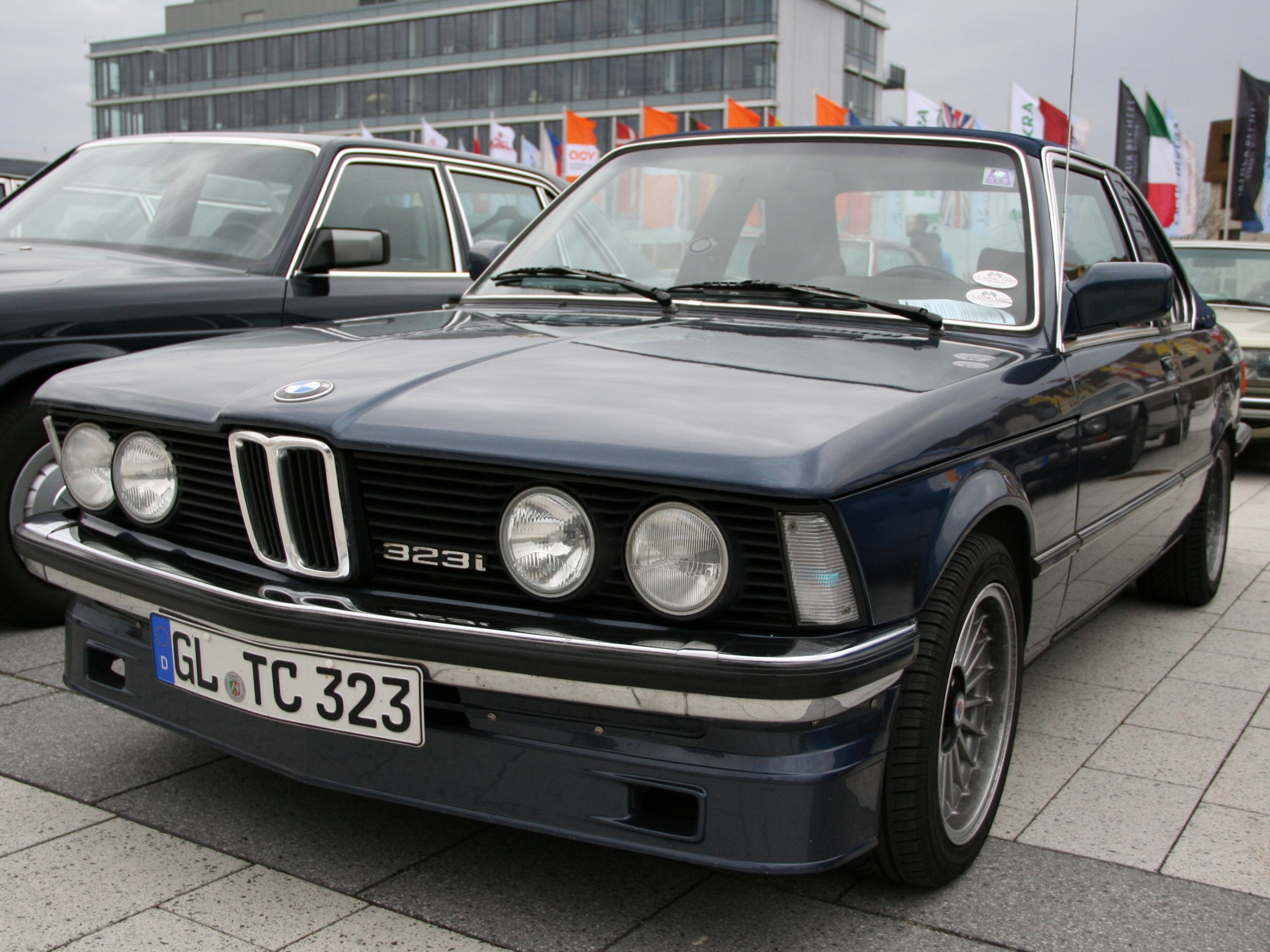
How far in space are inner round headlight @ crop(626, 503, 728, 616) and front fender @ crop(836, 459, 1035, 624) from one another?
228 mm

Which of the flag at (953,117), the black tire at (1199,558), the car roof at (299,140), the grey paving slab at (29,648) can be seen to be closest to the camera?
the grey paving slab at (29,648)

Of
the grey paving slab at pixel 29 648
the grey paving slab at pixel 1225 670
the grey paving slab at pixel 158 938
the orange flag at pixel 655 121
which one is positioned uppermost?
the orange flag at pixel 655 121

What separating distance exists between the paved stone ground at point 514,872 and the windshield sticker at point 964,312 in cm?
119

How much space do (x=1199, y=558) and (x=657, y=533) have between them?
3.64m

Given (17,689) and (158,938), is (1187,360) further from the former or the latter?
(17,689)

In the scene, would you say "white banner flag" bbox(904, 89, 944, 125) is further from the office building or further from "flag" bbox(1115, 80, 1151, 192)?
the office building

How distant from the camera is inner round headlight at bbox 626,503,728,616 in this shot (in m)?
2.11

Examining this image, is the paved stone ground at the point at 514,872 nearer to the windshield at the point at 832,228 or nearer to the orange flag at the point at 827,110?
the windshield at the point at 832,228

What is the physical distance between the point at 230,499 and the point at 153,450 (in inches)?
11.3

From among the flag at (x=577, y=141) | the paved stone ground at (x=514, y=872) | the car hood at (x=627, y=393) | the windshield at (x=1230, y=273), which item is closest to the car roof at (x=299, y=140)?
the car hood at (x=627, y=393)

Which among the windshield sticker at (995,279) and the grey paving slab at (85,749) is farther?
the windshield sticker at (995,279)

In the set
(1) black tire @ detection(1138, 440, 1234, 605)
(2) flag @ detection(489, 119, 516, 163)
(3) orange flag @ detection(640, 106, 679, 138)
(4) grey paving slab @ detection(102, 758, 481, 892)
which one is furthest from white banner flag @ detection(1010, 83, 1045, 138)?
(4) grey paving slab @ detection(102, 758, 481, 892)

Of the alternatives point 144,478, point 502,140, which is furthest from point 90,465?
point 502,140

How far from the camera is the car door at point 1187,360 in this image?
→ 4270 millimetres
